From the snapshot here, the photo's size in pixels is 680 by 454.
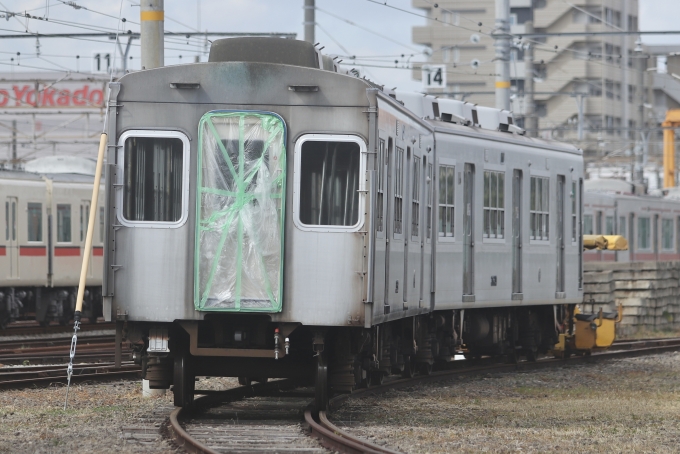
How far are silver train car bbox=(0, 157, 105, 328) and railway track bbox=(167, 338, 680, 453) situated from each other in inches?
471

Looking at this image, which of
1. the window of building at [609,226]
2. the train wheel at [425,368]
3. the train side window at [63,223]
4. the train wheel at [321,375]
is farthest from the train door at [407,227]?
the window of building at [609,226]

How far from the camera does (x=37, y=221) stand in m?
26.7

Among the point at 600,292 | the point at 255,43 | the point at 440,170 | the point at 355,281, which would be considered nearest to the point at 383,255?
the point at 355,281

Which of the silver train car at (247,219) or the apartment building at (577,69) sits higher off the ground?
the apartment building at (577,69)

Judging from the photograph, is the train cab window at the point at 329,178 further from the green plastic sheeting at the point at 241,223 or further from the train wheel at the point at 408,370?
the train wheel at the point at 408,370

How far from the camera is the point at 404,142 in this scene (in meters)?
13.1

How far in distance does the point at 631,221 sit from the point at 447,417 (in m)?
26.5

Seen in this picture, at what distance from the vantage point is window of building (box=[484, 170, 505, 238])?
17.2 metres

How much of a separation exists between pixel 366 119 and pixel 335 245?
105 centimetres

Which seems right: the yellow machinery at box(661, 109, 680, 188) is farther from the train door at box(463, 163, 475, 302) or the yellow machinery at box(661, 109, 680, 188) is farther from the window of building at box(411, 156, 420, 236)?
the window of building at box(411, 156, 420, 236)

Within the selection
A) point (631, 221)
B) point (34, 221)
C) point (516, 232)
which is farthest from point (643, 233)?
point (516, 232)

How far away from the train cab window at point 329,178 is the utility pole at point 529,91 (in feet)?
34.2

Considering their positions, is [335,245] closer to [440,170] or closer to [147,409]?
[147,409]

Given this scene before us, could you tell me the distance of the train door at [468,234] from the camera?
16.6 m
